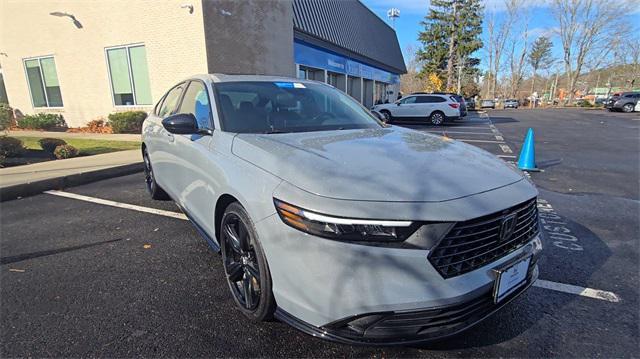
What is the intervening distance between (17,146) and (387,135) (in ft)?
28.1

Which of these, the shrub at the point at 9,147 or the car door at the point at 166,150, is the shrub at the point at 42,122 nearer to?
the shrub at the point at 9,147

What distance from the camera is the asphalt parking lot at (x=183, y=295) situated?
210cm

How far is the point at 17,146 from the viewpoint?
7477mm

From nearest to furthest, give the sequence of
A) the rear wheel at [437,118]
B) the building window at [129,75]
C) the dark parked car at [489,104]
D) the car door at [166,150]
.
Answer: the car door at [166,150] → the building window at [129,75] → the rear wheel at [437,118] → the dark parked car at [489,104]

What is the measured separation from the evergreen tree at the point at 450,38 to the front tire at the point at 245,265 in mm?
46447

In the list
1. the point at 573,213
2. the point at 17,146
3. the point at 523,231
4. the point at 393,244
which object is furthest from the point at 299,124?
the point at 17,146

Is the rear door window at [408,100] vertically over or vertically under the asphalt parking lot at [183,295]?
over

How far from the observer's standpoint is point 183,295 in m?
2.64

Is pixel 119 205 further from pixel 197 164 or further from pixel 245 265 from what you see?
pixel 245 265

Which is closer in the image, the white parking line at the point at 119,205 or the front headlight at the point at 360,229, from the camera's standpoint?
the front headlight at the point at 360,229

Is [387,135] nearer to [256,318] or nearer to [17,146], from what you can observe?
[256,318]

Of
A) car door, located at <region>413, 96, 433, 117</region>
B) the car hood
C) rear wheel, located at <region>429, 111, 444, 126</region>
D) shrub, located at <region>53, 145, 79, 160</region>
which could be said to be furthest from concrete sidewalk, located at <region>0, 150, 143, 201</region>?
rear wheel, located at <region>429, 111, 444, 126</region>

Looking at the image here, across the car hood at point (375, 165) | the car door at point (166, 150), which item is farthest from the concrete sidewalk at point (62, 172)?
the car hood at point (375, 165)

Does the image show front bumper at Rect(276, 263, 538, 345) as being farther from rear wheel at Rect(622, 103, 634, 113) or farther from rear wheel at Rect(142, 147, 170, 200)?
rear wheel at Rect(622, 103, 634, 113)
